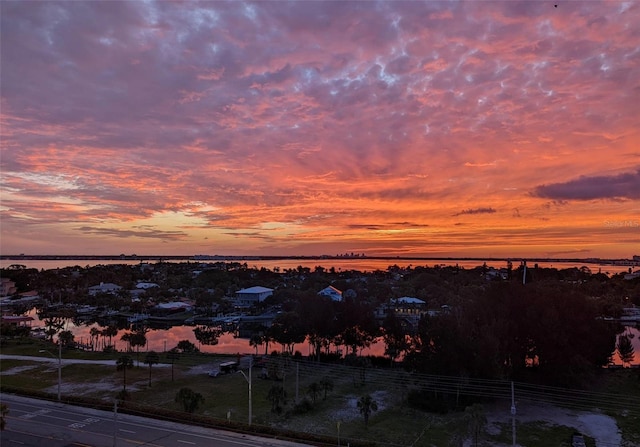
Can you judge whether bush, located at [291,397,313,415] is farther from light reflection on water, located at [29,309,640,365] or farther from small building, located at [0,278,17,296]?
small building, located at [0,278,17,296]

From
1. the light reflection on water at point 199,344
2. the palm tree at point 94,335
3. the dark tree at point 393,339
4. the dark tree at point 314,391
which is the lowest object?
the light reflection on water at point 199,344

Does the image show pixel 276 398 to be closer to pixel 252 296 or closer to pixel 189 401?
pixel 189 401

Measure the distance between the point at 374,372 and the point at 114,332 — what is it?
4913cm

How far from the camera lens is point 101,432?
3359 centimetres

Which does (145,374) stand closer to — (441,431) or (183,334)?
(441,431)

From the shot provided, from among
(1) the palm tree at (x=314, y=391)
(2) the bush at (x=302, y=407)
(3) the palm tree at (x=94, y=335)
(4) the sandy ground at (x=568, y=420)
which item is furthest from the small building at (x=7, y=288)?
(4) the sandy ground at (x=568, y=420)

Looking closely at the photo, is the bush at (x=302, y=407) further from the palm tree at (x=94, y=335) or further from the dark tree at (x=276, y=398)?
the palm tree at (x=94, y=335)

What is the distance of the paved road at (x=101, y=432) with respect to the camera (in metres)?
31.5

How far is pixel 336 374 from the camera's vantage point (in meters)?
51.8

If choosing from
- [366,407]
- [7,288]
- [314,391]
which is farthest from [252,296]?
[366,407]

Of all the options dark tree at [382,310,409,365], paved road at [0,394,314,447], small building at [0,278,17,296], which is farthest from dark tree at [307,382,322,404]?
small building at [0,278,17,296]

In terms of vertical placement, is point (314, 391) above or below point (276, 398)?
below

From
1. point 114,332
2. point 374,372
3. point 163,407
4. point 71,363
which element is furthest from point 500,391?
point 114,332

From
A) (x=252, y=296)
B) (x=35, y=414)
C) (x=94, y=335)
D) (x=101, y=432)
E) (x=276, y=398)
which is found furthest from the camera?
(x=252, y=296)
